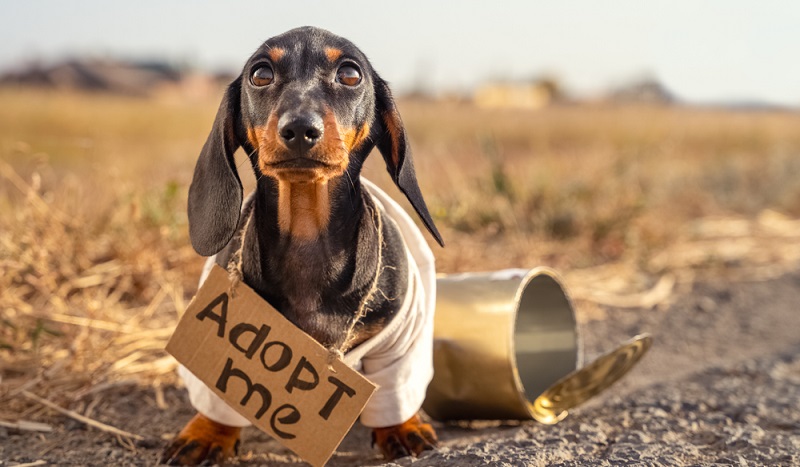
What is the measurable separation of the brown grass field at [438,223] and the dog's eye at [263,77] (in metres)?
1.55

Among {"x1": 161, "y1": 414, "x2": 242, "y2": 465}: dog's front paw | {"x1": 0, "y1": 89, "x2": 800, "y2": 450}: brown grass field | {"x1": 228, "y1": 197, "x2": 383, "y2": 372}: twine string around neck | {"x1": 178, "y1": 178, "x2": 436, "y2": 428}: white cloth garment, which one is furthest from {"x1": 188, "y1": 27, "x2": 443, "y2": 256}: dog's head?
{"x1": 0, "y1": 89, "x2": 800, "y2": 450}: brown grass field

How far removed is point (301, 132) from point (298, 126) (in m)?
0.02

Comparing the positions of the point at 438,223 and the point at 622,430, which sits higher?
the point at 438,223

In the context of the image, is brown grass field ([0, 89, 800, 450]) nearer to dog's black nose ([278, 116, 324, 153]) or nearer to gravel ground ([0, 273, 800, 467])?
gravel ground ([0, 273, 800, 467])

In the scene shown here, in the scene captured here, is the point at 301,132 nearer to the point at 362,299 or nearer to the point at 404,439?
the point at 362,299

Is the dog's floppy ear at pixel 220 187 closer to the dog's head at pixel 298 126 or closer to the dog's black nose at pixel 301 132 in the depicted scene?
the dog's head at pixel 298 126

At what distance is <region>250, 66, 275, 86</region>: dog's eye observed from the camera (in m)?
2.20

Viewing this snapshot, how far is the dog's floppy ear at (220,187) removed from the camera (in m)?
2.28

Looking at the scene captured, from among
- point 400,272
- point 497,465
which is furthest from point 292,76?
point 497,465

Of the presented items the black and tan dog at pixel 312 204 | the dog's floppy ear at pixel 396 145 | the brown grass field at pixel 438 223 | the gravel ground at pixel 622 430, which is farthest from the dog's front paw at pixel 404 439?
the brown grass field at pixel 438 223

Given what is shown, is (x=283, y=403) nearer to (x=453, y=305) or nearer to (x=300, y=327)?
(x=300, y=327)

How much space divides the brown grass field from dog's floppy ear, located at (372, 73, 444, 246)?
4.42 ft

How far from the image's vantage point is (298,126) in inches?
76.7

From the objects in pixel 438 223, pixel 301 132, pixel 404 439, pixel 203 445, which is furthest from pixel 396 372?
pixel 438 223
